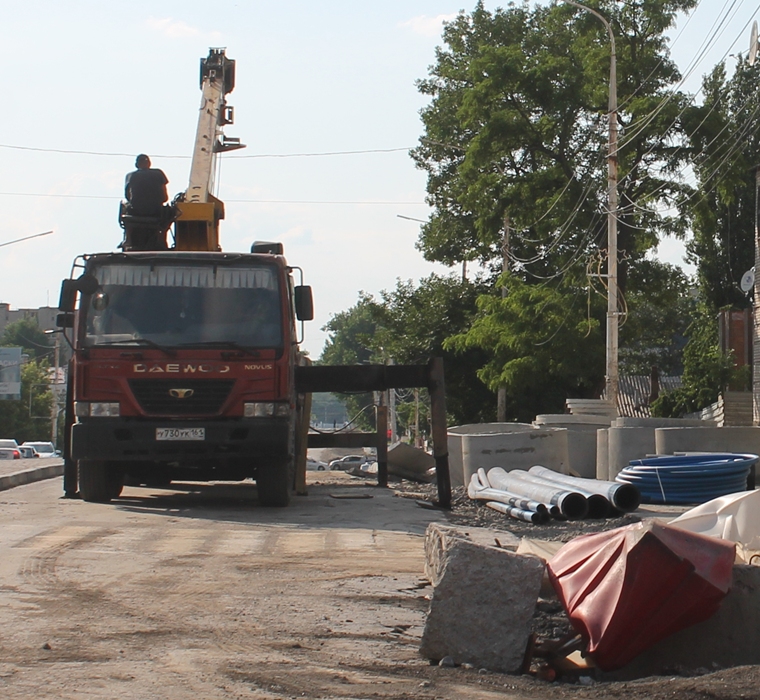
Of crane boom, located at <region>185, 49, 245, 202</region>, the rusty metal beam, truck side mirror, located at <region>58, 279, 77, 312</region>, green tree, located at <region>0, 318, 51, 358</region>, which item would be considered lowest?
the rusty metal beam

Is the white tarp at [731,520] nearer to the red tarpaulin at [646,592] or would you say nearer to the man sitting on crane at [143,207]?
the red tarpaulin at [646,592]

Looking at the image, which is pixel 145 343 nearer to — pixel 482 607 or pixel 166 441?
pixel 166 441

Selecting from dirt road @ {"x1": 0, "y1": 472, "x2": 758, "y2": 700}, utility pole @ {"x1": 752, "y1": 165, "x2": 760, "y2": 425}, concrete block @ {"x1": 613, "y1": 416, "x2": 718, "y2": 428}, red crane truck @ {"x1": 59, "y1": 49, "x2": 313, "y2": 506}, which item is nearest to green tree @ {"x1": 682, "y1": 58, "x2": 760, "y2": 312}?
utility pole @ {"x1": 752, "y1": 165, "x2": 760, "y2": 425}

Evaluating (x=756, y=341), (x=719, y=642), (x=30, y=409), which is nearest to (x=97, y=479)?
(x=719, y=642)

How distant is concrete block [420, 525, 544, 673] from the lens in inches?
212

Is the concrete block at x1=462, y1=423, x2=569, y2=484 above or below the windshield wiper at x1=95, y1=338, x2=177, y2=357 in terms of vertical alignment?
below

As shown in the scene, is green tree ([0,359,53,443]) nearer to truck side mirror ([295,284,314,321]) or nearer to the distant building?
the distant building

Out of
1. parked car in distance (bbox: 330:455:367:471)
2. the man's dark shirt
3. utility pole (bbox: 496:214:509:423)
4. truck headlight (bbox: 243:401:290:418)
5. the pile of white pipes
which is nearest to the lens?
the pile of white pipes

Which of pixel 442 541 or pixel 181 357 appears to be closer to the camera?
pixel 442 541

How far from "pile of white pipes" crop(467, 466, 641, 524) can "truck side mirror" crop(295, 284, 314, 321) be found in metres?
3.14

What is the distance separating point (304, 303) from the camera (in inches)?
513

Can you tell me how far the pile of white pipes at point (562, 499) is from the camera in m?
12.1

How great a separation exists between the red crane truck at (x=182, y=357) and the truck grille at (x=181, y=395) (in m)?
0.01

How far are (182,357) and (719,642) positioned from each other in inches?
300
